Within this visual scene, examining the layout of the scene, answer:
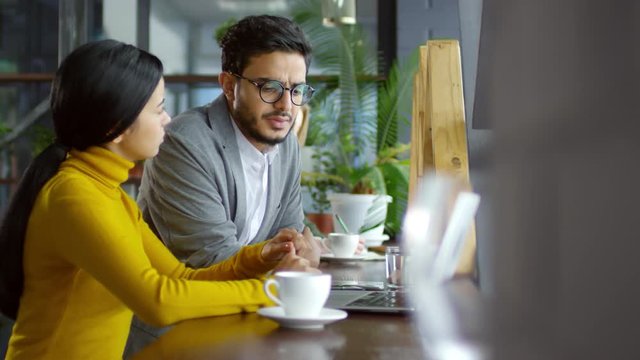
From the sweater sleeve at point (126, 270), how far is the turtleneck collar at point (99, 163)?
Answer: 3.6 inches

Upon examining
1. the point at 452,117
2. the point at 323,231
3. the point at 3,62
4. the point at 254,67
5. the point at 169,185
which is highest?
the point at 3,62

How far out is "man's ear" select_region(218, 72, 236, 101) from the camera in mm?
2193

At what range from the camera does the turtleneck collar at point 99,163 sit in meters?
1.41

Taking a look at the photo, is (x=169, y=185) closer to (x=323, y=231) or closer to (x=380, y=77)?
(x=323, y=231)

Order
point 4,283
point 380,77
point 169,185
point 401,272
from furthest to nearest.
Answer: point 380,77 → point 169,185 → point 401,272 → point 4,283

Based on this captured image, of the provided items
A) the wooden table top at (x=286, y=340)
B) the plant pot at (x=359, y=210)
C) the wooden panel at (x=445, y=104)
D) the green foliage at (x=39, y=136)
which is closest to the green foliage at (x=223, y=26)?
the green foliage at (x=39, y=136)

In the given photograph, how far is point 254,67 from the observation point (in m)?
2.11

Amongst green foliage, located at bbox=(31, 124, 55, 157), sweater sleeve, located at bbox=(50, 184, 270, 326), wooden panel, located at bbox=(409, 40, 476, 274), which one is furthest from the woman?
green foliage, located at bbox=(31, 124, 55, 157)

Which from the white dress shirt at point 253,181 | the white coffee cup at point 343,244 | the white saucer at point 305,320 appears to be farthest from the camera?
the white coffee cup at point 343,244

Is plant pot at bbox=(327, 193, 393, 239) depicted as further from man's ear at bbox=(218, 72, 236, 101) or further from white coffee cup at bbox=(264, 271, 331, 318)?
white coffee cup at bbox=(264, 271, 331, 318)

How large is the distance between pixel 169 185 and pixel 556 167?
194 centimetres

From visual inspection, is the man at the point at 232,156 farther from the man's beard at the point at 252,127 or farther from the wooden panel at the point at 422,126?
the wooden panel at the point at 422,126

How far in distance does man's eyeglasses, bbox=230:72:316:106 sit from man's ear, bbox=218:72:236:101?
0.07 metres

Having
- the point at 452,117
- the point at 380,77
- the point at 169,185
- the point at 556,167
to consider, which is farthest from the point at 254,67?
the point at 380,77
